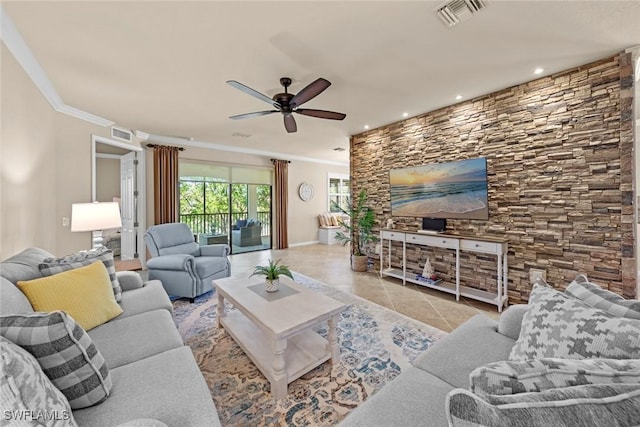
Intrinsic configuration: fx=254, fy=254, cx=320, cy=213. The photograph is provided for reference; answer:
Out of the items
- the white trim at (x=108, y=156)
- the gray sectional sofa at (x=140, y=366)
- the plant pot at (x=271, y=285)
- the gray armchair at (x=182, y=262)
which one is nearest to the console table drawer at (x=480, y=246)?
the plant pot at (x=271, y=285)

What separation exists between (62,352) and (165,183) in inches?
187

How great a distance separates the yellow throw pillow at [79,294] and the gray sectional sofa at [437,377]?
68.3 inches

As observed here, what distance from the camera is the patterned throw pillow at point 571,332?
91cm

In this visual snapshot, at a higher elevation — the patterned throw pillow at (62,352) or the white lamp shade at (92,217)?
the white lamp shade at (92,217)

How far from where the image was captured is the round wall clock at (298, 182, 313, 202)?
7379 mm

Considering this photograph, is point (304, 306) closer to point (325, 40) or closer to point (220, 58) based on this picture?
point (325, 40)

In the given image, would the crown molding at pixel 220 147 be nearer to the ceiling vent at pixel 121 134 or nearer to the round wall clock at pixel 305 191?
the ceiling vent at pixel 121 134

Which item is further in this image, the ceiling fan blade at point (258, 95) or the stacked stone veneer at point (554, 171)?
the stacked stone veneer at point (554, 171)

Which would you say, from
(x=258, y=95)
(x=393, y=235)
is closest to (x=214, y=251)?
(x=258, y=95)

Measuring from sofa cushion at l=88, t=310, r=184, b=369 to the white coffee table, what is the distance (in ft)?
1.76

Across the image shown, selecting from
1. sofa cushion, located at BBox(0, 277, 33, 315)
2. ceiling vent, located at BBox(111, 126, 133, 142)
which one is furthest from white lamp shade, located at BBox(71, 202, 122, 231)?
ceiling vent, located at BBox(111, 126, 133, 142)

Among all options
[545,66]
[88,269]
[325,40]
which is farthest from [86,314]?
[545,66]

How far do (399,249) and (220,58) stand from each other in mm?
3761

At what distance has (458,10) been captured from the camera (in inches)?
71.7
